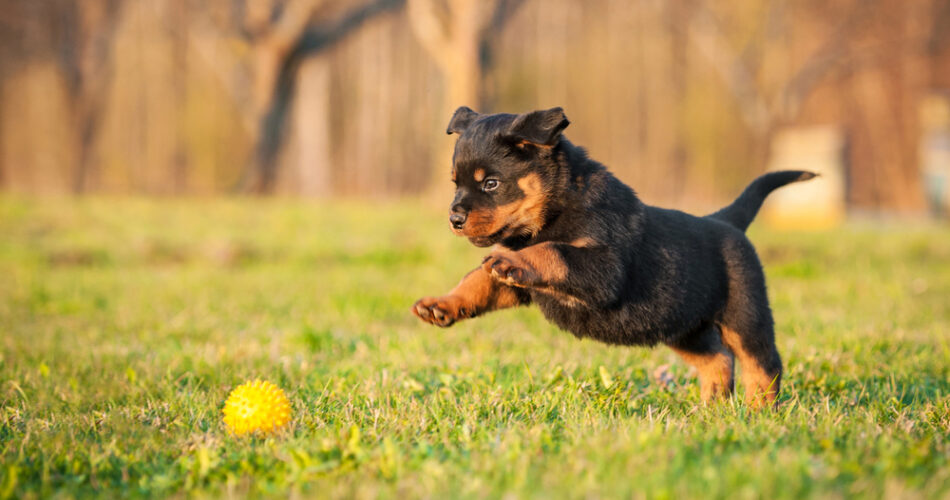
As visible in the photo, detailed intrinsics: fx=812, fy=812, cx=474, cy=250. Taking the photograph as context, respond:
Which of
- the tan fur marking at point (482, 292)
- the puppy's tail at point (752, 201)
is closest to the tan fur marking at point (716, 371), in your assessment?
the puppy's tail at point (752, 201)

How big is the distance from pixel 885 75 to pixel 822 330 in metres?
12.5

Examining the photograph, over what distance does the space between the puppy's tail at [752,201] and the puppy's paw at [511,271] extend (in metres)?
1.22

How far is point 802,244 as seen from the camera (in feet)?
28.5

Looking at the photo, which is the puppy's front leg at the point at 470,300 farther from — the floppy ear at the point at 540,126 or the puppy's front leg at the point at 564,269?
the floppy ear at the point at 540,126

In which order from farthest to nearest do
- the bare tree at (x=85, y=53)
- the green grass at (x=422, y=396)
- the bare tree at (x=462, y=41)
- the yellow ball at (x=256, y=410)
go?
1. the bare tree at (x=85, y=53)
2. the bare tree at (x=462, y=41)
3. the yellow ball at (x=256, y=410)
4. the green grass at (x=422, y=396)

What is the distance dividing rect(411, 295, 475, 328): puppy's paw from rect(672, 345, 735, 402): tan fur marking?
3.59 ft

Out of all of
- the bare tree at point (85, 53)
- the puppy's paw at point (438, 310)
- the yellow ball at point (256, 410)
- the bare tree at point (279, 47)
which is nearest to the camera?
the yellow ball at point (256, 410)

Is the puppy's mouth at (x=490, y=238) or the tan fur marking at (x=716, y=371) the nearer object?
the puppy's mouth at (x=490, y=238)

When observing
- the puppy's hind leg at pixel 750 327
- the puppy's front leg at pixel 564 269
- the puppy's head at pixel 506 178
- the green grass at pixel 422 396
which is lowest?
the green grass at pixel 422 396

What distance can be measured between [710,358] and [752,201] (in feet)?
2.37

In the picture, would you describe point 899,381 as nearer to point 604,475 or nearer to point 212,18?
point 604,475

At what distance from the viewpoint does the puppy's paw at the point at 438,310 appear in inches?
107

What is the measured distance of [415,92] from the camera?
15.6 m

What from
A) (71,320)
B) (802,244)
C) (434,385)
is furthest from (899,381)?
(802,244)
